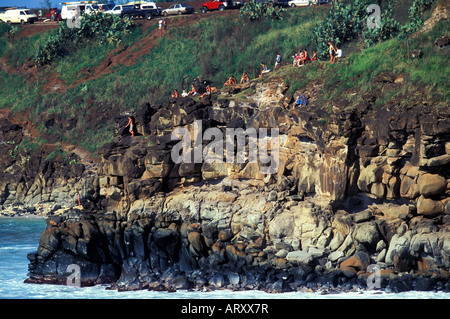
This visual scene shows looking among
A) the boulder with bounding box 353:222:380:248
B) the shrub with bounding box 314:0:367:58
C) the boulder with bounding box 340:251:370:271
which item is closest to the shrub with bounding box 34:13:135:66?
the shrub with bounding box 314:0:367:58

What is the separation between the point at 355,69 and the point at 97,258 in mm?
16531

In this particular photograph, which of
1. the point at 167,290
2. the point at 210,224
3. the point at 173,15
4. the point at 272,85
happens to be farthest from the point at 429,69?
the point at 173,15

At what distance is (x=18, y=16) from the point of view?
7969 cm

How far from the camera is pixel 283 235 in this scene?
125 ft

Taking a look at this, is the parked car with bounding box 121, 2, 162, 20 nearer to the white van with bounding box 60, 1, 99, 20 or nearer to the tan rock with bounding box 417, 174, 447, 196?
the white van with bounding box 60, 1, 99, 20

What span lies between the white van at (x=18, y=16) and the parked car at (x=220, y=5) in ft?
60.8

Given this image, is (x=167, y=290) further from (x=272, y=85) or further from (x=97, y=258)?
(x=272, y=85)

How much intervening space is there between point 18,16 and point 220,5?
21.7 meters
